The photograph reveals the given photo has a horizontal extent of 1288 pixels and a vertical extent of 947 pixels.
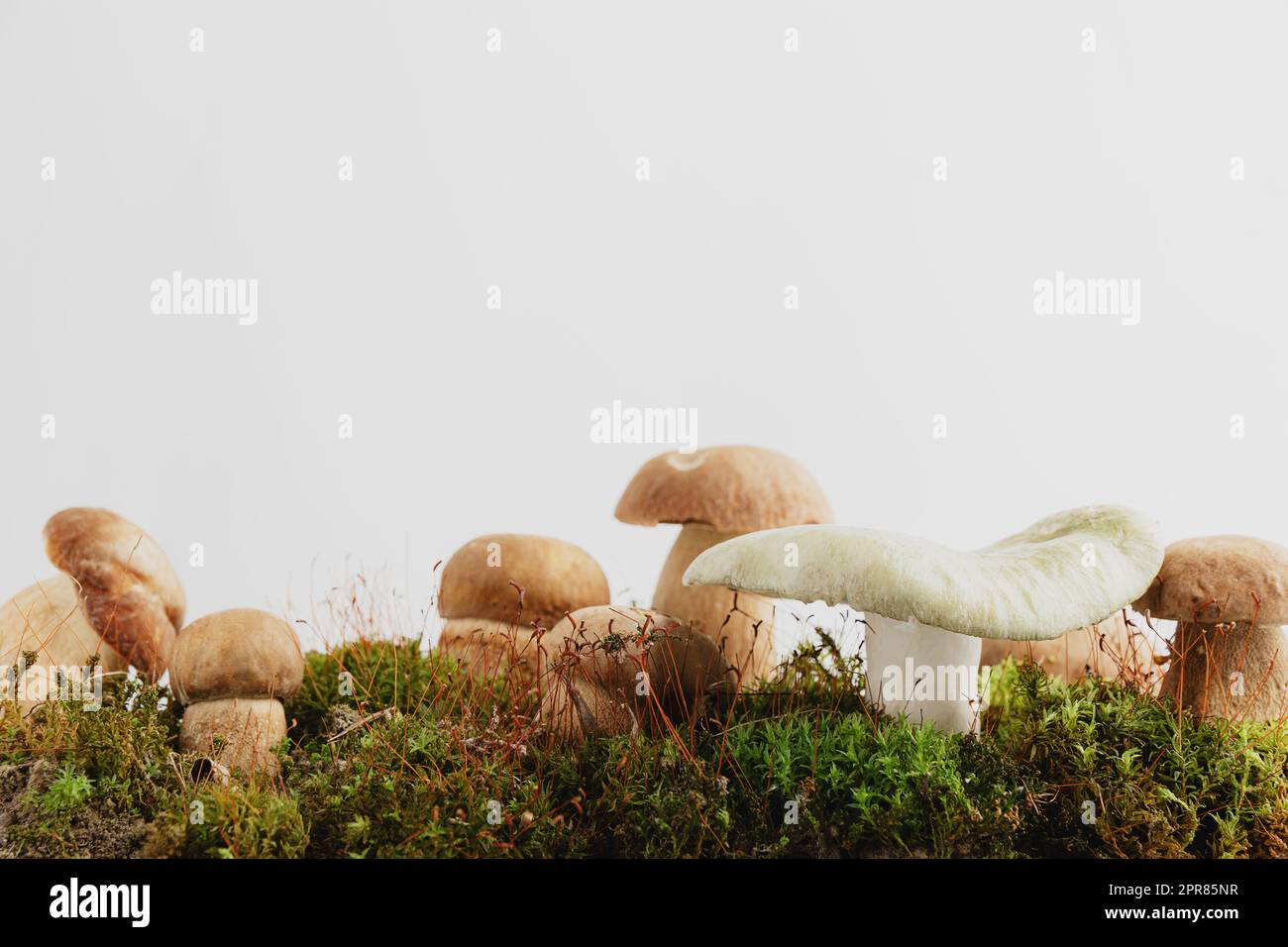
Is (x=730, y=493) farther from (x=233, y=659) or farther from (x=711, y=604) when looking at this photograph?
(x=233, y=659)

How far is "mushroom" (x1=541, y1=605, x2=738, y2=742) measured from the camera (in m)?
2.71

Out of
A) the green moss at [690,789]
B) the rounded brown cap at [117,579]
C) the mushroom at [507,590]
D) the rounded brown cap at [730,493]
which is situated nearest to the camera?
the green moss at [690,789]

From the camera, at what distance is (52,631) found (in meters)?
3.23

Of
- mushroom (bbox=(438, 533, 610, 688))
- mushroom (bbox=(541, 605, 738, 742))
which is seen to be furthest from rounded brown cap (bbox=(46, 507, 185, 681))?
mushroom (bbox=(541, 605, 738, 742))

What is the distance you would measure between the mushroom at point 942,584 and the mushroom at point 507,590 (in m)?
1.12

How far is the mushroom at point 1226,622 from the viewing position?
8.83 ft

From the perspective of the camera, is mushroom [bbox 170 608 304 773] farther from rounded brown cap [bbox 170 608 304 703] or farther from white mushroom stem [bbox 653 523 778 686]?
white mushroom stem [bbox 653 523 778 686]

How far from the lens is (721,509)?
3.65 m

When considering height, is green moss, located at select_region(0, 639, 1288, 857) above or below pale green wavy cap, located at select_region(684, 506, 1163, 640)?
below

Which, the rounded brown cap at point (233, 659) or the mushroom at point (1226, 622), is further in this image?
the rounded brown cap at point (233, 659)

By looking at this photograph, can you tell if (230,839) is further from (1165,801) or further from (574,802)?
(1165,801)

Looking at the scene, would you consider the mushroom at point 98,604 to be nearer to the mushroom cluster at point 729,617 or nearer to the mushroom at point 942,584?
the mushroom cluster at point 729,617

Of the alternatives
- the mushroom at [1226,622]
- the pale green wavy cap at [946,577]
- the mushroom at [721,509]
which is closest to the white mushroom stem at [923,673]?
the pale green wavy cap at [946,577]

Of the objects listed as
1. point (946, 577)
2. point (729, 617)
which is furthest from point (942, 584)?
point (729, 617)
